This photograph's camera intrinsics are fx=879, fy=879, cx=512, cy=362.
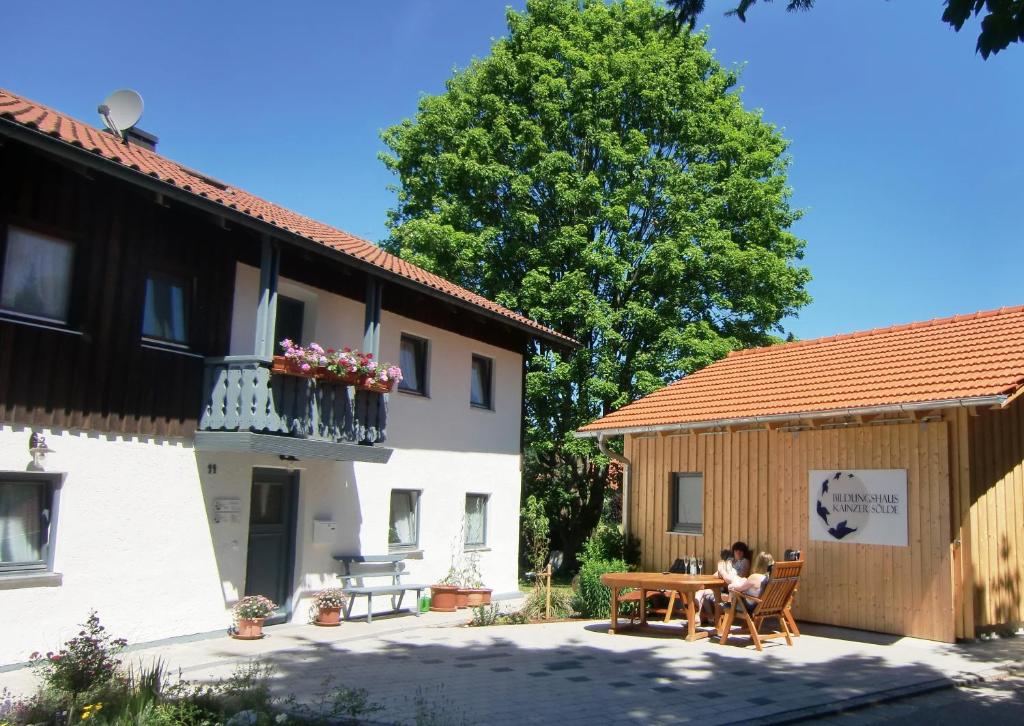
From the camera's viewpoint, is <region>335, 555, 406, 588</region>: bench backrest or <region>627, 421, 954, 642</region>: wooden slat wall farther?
<region>335, 555, 406, 588</region>: bench backrest

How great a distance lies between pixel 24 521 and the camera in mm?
9070

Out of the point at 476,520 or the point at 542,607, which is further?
the point at 476,520

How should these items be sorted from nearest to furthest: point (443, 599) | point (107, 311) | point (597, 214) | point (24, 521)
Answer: point (24, 521)
point (107, 311)
point (443, 599)
point (597, 214)

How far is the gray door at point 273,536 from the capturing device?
38.9ft

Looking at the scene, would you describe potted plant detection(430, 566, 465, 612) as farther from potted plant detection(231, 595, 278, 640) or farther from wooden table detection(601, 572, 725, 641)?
potted plant detection(231, 595, 278, 640)

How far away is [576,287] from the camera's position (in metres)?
20.5

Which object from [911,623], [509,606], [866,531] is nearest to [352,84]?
[509,606]

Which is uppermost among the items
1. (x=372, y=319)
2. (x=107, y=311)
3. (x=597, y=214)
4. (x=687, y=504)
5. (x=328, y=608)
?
(x=597, y=214)

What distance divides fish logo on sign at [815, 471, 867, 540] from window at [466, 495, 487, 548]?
6356mm

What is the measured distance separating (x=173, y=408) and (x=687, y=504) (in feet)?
27.0

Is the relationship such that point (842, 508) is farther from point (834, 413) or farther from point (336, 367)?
point (336, 367)

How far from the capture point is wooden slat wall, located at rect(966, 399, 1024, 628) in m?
11.2

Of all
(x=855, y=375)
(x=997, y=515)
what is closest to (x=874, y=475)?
(x=997, y=515)

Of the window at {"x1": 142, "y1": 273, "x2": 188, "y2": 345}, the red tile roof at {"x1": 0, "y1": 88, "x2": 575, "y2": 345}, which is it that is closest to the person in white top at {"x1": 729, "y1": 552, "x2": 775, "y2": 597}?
the red tile roof at {"x1": 0, "y1": 88, "x2": 575, "y2": 345}
